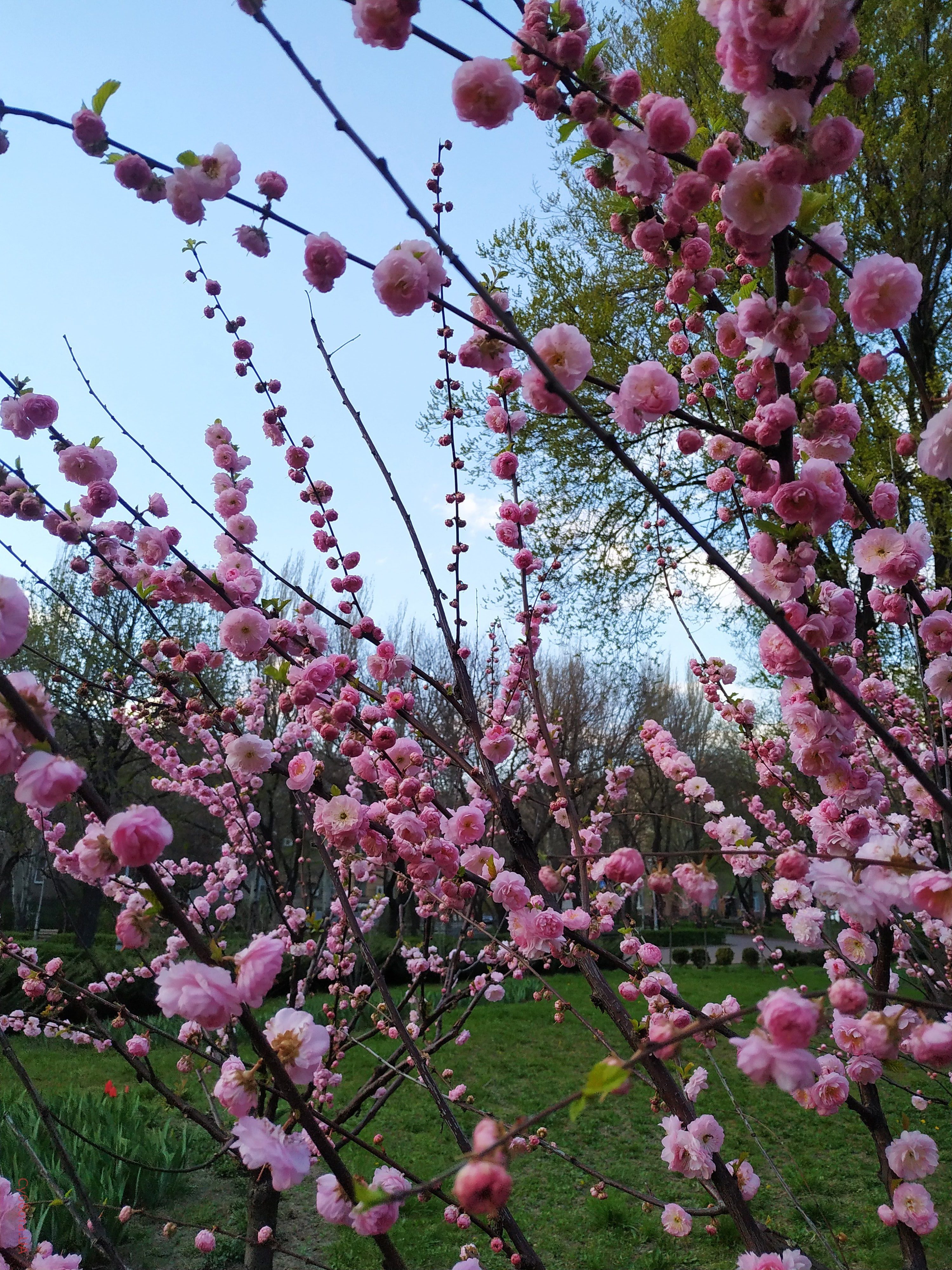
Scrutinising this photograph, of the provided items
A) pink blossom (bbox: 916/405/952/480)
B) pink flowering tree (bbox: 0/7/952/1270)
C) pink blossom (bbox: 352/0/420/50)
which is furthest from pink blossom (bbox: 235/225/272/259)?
pink blossom (bbox: 916/405/952/480)

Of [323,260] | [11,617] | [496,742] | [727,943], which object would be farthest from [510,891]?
[727,943]

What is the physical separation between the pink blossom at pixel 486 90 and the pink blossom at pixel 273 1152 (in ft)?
4.75

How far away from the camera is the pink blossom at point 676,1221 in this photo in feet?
6.65

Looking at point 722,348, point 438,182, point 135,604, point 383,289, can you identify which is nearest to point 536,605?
point 438,182

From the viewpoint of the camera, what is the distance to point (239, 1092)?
987 millimetres

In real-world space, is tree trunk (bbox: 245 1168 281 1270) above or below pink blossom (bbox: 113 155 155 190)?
below

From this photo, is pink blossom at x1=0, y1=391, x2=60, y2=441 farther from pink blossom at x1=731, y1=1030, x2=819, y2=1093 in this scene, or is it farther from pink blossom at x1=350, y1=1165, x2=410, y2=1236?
pink blossom at x1=731, y1=1030, x2=819, y2=1093

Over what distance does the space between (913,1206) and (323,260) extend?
227 centimetres

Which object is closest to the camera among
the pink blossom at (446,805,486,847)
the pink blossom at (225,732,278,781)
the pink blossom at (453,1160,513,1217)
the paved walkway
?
the pink blossom at (453,1160,513,1217)

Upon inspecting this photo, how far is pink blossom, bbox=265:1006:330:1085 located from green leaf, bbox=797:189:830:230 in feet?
4.24

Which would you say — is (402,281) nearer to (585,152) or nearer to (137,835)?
(585,152)

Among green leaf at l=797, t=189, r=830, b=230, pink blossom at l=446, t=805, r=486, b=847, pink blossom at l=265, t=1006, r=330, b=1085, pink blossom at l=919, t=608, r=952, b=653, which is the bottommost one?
pink blossom at l=265, t=1006, r=330, b=1085

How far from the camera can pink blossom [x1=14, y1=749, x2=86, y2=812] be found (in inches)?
32.5

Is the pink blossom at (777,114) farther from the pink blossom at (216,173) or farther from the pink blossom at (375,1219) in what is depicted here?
the pink blossom at (375,1219)
